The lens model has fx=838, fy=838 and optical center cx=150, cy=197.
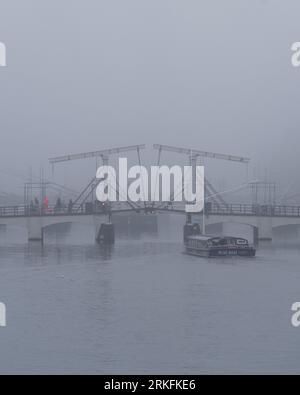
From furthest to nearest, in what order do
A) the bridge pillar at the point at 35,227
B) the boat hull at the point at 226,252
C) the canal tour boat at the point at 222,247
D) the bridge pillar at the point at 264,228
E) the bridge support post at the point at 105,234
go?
the bridge pillar at the point at 264,228 < the bridge support post at the point at 105,234 < the bridge pillar at the point at 35,227 < the canal tour boat at the point at 222,247 < the boat hull at the point at 226,252

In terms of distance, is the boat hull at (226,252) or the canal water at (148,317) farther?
the boat hull at (226,252)

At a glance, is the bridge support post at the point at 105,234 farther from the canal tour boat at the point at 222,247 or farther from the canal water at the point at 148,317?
the canal water at the point at 148,317

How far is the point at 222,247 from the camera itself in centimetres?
2908

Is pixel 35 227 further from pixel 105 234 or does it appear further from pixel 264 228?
pixel 264 228

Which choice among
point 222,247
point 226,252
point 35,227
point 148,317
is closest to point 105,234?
point 35,227

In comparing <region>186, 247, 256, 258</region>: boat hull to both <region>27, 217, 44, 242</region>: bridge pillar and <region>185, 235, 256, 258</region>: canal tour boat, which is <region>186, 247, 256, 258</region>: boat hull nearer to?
<region>185, 235, 256, 258</region>: canal tour boat

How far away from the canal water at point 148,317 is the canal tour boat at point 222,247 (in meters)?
2.61


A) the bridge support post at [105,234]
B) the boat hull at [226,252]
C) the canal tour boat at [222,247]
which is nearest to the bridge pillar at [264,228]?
the bridge support post at [105,234]

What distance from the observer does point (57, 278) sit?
2127 cm

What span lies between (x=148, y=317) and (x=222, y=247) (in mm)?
14319

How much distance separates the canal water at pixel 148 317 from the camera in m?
11.6
